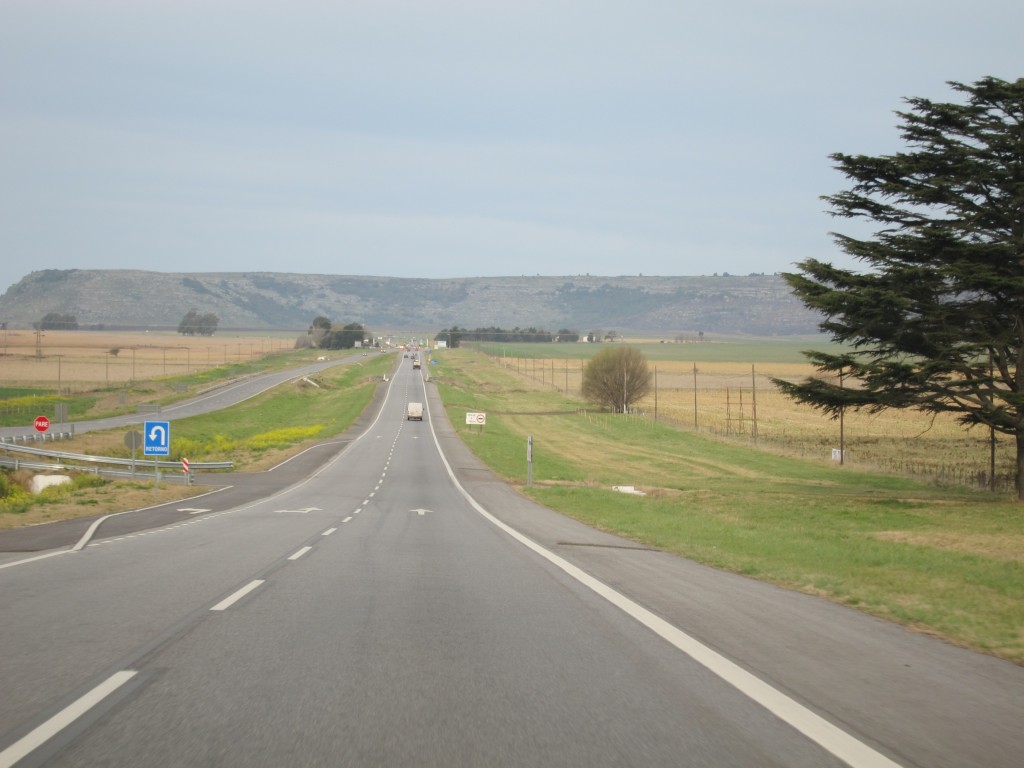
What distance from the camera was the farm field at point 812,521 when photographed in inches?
452

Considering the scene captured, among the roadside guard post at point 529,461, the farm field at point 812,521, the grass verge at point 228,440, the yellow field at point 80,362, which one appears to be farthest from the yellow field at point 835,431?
the yellow field at point 80,362

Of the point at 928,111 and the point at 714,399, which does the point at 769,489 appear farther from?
the point at 714,399

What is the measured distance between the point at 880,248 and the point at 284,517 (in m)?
22.7

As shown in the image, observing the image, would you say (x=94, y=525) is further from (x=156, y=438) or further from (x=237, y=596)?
(x=237, y=596)

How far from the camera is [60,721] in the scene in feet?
17.9

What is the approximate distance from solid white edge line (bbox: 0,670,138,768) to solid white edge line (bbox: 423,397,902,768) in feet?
14.1

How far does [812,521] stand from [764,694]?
1975cm

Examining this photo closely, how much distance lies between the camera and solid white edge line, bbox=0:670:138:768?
192 inches

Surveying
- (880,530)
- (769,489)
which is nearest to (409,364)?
(769,489)

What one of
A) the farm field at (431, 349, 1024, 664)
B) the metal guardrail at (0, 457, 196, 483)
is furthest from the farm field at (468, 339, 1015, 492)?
the metal guardrail at (0, 457, 196, 483)

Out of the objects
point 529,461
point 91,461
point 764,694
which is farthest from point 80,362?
point 764,694

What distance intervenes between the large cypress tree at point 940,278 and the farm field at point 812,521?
3.83 metres

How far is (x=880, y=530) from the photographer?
23.0 metres

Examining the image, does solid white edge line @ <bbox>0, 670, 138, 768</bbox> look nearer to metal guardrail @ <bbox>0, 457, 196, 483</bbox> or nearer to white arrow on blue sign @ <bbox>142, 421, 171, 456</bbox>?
white arrow on blue sign @ <bbox>142, 421, 171, 456</bbox>
